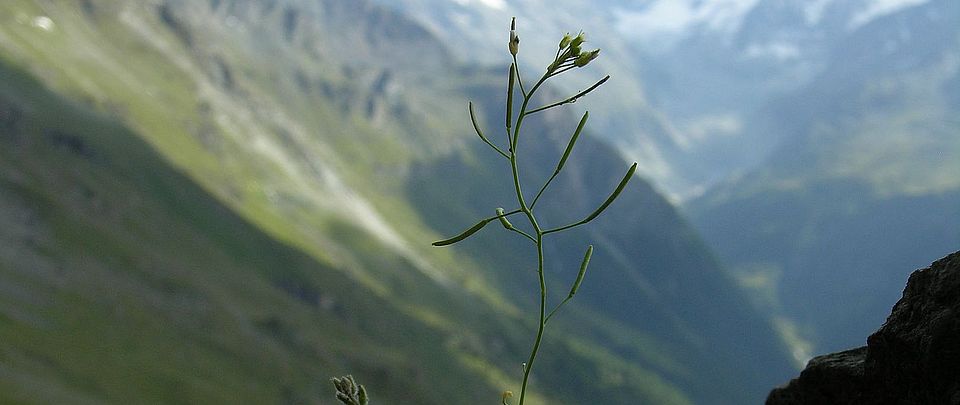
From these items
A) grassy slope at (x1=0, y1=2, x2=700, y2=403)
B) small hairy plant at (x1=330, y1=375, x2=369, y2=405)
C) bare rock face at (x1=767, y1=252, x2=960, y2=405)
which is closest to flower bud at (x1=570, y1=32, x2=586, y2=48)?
small hairy plant at (x1=330, y1=375, x2=369, y2=405)

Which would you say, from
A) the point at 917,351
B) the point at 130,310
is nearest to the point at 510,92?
the point at 917,351

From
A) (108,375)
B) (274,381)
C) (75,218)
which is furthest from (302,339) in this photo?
(108,375)

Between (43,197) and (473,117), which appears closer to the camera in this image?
(473,117)

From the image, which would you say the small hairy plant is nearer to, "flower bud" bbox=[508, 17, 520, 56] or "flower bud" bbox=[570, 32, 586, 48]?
"flower bud" bbox=[508, 17, 520, 56]

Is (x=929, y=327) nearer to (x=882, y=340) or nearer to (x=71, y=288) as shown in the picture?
(x=882, y=340)

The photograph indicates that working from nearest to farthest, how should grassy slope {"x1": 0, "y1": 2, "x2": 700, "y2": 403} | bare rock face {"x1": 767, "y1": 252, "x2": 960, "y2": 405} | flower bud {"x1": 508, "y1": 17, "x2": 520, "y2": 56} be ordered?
flower bud {"x1": 508, "y1": 17, "x2": 520, "y2": 56} < bare rock face {"x1": 767, "y1": 252, "x2": 960, "y2": 405} < grassy slope {"x1": 0, "y1": 2, "x2": 700, "y2": 403}

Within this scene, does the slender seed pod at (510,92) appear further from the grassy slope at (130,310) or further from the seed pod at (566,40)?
the grassy slope at (130,310)
